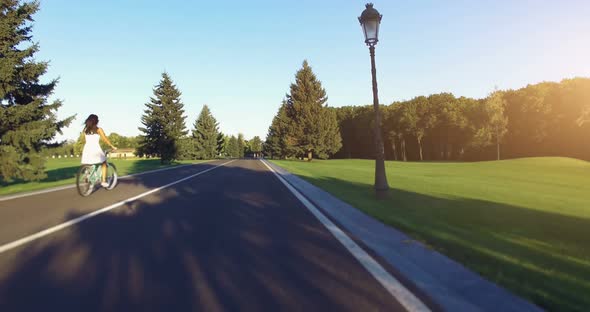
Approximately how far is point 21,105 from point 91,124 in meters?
8.08

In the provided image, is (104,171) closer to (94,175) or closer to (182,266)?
(94,175)

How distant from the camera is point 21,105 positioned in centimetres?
1616

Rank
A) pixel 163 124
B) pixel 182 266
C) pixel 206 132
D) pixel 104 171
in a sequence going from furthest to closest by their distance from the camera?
pixel 206 132, pixel 163 124, pixel 104 171, pixel 182 266

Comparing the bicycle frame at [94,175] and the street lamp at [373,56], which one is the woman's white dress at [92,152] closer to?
the bicycle frame at [94,175]

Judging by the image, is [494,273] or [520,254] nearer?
[494,273]

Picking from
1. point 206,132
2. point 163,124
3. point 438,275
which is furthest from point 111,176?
point 206,132

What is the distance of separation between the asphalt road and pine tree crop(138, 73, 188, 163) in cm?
4158

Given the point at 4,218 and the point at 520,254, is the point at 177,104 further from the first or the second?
the point at 520,254

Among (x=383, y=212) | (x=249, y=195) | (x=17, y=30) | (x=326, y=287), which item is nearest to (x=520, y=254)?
(x=326, y=287)

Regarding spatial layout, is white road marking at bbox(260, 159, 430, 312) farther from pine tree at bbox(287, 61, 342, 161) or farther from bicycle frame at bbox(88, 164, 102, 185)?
pine tree at bbox(287, 61, 342, 161)

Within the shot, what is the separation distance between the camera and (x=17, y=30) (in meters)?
16.6

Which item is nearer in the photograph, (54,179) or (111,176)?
(111,176)

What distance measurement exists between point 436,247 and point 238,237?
287 cm

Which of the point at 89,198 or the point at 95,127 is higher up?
the point at 95,127
